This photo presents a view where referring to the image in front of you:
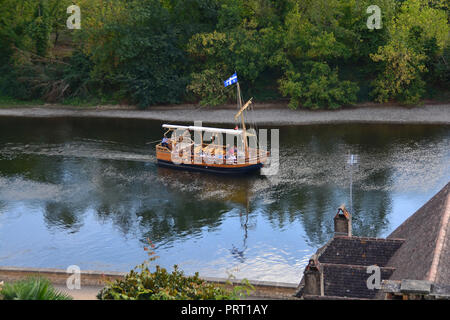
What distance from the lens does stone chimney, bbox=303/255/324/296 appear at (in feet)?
79.2

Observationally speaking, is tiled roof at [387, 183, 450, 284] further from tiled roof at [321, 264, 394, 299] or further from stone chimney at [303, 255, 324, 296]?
stone chimney at [303, 255, 324, 296]

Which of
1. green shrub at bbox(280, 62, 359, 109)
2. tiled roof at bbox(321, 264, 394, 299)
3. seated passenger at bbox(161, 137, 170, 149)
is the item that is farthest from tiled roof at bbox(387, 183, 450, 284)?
green shrub at bbox(280, 62, 359, 109)

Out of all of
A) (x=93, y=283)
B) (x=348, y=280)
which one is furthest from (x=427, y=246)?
(x=93, y=283)

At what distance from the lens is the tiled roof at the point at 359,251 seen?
1102 inches

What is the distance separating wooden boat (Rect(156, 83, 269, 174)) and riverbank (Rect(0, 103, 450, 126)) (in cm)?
1186

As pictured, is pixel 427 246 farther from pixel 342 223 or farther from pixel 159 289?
pixel 159 289

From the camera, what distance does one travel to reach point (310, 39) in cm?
7350

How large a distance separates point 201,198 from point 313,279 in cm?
2477

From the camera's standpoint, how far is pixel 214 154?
178 feet

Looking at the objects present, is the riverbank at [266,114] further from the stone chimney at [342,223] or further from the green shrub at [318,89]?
the stone chimney at [342,223]

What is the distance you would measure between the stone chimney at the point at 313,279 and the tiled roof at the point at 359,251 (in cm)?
331

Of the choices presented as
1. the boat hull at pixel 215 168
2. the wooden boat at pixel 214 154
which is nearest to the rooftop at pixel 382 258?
the boat hull at pixel 215 168
